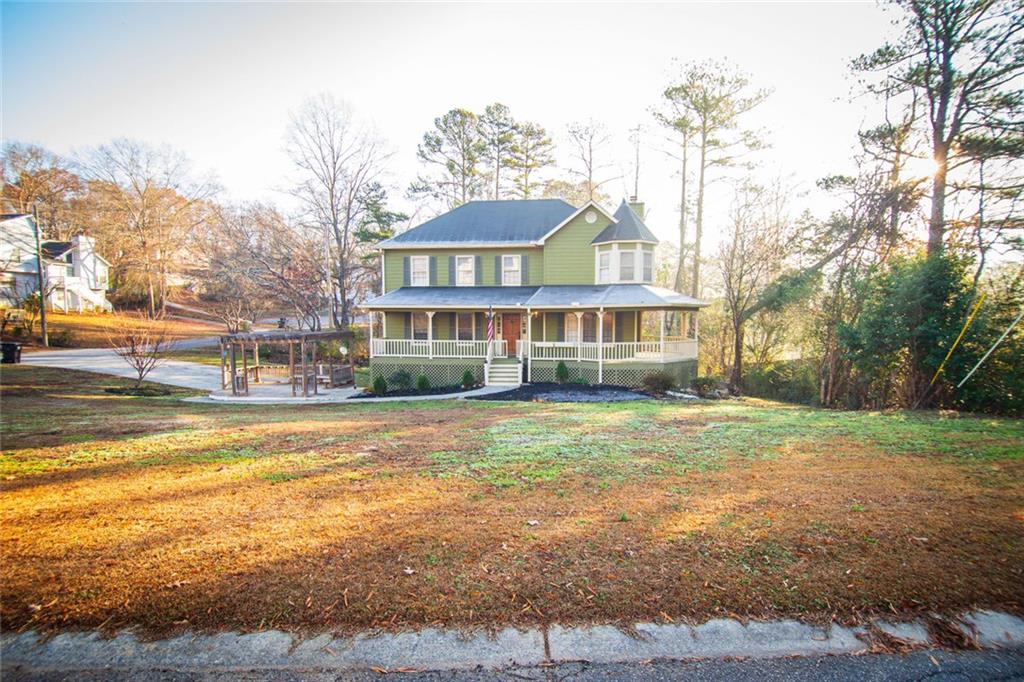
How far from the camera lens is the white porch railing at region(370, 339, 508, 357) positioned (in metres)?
20.0

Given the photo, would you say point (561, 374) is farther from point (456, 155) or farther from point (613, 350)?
point (456, 155)

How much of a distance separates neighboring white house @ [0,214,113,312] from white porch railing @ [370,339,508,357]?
31.1 meters

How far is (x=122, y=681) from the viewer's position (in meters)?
2.48

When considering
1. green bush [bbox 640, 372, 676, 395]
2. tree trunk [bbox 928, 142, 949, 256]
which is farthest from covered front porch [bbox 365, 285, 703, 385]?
tree trunk [bbox 928, 142, 949, 256]

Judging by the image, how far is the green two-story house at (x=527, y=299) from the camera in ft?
62.1

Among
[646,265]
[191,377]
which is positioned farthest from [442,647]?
[191,377]

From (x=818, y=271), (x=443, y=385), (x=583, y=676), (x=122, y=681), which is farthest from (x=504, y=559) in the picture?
(x=818, y=271)

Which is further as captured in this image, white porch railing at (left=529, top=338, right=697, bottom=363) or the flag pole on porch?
the flag pole on porch

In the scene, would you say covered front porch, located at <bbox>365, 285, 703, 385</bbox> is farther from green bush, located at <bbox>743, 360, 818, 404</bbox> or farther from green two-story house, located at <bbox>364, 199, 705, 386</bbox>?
green bush, located at <bbox>743, 360, 818, 404</bbox>

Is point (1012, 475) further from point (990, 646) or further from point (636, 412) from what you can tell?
point (636, 412)

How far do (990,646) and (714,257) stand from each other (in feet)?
83.7

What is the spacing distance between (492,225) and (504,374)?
7904 millimetres

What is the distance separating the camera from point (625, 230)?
1994 centimetres

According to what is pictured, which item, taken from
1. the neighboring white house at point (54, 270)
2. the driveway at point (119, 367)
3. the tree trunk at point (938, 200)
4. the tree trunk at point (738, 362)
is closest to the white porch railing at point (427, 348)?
the driveway at point (119, 367)
